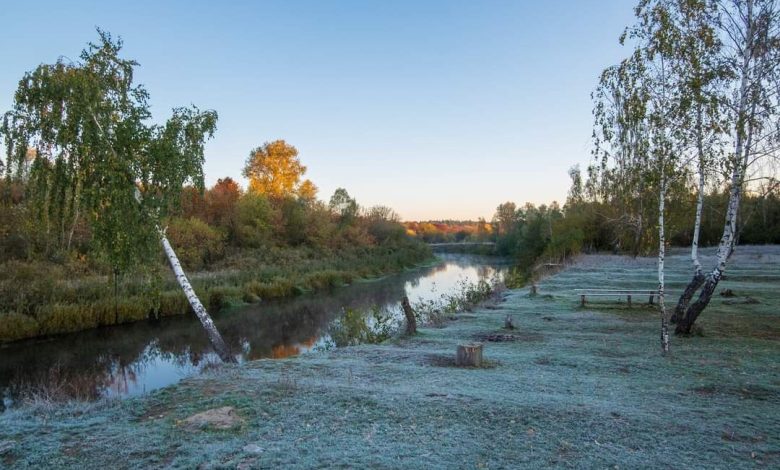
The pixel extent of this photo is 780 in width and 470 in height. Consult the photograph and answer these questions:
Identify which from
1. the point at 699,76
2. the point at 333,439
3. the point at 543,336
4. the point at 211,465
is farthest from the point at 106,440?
the point at 699,76

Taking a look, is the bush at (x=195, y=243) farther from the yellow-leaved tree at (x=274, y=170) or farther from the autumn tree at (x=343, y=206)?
the autumn tree at (x=343, y=206)

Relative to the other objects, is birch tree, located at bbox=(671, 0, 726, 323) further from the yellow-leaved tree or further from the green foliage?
the yellow-leaved tree

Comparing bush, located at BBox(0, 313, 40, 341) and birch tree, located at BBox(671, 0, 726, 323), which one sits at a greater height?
birch tree, located at BBox(671, 0, 726, 323)

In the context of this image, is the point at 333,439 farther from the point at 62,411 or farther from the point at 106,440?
the point at 62,411

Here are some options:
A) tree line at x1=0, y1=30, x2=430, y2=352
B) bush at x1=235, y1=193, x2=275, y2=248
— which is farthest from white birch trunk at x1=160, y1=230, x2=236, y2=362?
bush at x1=235, y1=193, x2=275, y2=248

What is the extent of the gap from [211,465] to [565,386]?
16.7 ft

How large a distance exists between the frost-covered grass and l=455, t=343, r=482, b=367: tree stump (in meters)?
0.30

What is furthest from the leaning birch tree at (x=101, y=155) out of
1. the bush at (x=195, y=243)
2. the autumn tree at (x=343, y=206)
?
the autumn tree at (x=343, y=206)

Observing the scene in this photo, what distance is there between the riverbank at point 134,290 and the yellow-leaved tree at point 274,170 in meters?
10.4

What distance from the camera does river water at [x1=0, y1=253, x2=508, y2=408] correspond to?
42.0ft

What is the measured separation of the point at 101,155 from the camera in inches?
407

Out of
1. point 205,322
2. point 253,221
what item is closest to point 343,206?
point 253,221

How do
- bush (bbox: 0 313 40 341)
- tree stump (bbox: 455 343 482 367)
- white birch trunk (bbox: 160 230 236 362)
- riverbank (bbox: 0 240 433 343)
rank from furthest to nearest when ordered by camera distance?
riverbank (bbox: 0 240 433 343), bush (bbox: 0 313 40 341), white birch trunk (bbox: 160 230 236 362), tree stump (bbox: 455 343 482 367)

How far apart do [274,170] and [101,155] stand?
3854cm
